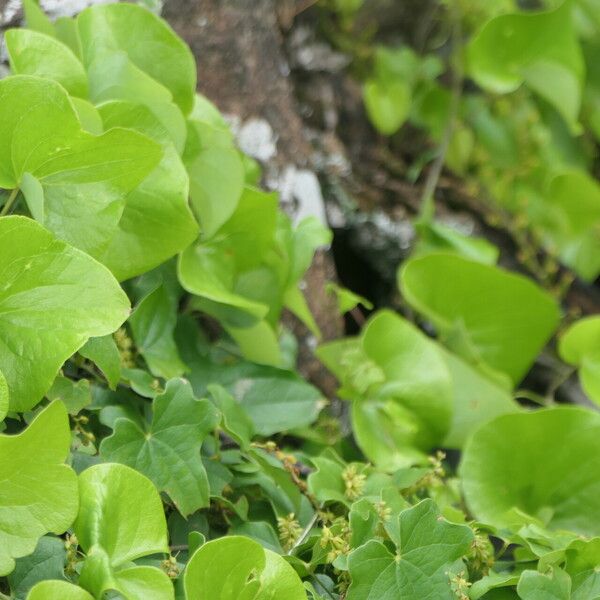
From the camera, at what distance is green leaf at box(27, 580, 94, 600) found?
0.42 meters

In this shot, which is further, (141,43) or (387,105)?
(387,105)

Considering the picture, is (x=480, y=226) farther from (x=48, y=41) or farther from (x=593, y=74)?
(x=48, y=41)

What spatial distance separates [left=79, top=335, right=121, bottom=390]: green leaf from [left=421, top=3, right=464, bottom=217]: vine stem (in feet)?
2.65

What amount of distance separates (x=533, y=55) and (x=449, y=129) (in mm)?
257

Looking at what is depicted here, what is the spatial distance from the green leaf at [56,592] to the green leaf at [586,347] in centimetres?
76

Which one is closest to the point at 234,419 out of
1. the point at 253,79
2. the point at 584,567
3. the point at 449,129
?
the point at 584,567

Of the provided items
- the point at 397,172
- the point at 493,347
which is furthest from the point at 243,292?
the point at 397,172

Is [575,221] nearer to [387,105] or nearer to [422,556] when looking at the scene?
[387,105]

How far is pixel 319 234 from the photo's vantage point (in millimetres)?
887

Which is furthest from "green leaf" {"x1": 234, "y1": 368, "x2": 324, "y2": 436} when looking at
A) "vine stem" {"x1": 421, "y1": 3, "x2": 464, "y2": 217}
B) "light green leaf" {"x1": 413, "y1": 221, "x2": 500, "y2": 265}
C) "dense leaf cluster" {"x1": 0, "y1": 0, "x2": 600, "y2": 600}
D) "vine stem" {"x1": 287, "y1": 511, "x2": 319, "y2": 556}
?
"vine stem" {"x1": 421, "y1": 3, "x2": 464, "y2": 217}

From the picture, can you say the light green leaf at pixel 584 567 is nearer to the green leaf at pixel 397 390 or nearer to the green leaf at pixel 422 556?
the green leaf at pixel 422 556

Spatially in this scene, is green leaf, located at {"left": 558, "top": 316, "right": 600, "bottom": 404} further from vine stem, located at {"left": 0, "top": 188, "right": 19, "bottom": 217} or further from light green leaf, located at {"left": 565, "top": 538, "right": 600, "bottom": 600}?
vine stem, located at {"left": 0, "top": 188, "right": 19, "bottom": 217}

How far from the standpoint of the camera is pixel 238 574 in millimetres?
479

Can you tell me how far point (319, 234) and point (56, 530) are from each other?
0.49 metres
